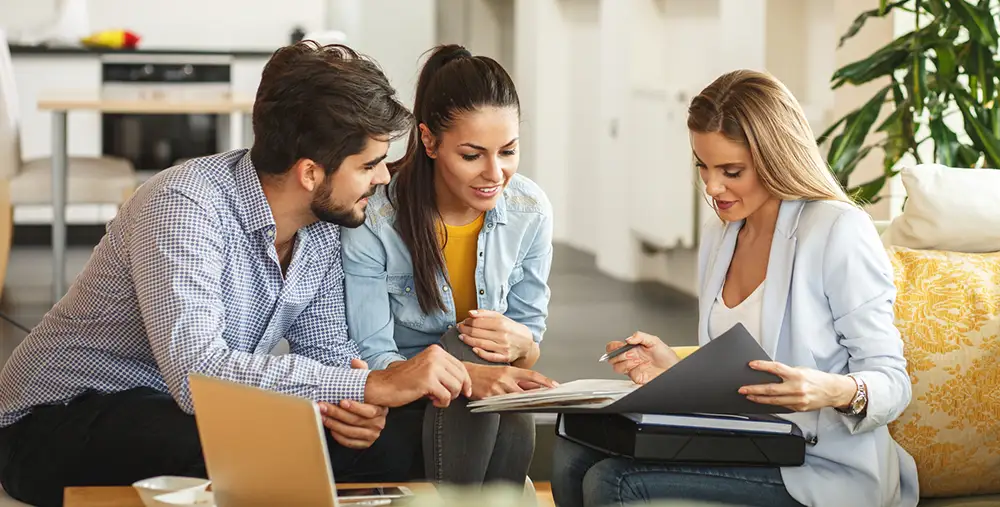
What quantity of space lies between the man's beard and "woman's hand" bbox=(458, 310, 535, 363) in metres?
0.25

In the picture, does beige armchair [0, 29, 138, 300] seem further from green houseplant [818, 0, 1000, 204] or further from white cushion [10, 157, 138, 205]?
green houseplant [818, 0, 1000, 204]

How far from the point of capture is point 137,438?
1.73m

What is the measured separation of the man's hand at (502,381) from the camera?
1.75 m

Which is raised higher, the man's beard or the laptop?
the man's beard

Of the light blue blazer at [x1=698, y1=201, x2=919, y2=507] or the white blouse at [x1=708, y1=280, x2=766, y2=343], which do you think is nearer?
the light blue blazer at [x1=698, y1=201, x2=919, y2=507]

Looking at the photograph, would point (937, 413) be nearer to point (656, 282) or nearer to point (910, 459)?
point (910, 459)

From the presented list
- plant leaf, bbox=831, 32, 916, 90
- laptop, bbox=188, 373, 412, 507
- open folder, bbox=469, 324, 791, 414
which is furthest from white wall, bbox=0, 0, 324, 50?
laptop, bbox=188, 373, 412, 507

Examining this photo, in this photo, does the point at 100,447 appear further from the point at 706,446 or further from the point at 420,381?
the point at 706,446

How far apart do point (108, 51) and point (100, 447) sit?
206 inches

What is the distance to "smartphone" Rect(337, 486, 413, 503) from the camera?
144 cm

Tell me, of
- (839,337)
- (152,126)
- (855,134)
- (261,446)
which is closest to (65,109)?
(152,126)

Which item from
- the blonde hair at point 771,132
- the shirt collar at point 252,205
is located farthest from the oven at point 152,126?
the blonde hair at point 771,132

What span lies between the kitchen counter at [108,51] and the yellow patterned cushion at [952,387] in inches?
201

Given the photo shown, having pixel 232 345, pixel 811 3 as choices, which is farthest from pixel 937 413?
pixel 811 3
